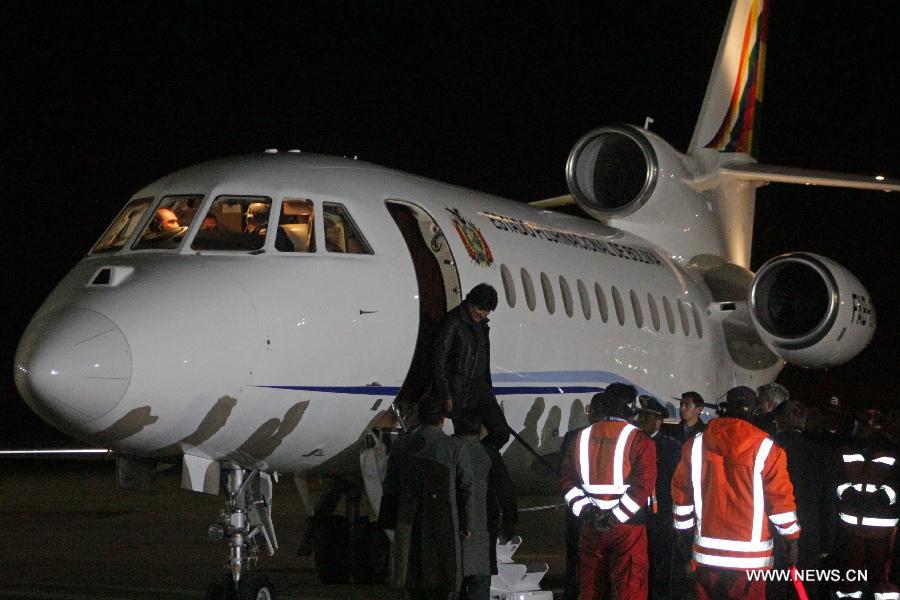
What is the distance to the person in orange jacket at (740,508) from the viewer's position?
7.68 m

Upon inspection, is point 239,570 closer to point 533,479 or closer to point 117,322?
point 117,322

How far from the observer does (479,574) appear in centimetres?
887

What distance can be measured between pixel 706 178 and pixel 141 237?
34.4 feet

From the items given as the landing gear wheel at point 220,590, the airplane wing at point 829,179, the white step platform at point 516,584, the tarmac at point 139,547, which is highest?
the airplane wing at point 829,179

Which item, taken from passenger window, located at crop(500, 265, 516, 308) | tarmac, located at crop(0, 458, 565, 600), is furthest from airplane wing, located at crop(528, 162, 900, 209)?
tarmac, located at crop(0, 458, 565, 600)

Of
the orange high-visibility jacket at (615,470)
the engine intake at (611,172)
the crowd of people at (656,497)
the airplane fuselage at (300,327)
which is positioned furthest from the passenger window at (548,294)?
the engine intake at (611,172)

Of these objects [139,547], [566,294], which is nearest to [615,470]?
[566,294]

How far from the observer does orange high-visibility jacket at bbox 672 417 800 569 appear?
768cm

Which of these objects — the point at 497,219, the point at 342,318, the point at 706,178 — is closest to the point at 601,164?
the point at 706,178

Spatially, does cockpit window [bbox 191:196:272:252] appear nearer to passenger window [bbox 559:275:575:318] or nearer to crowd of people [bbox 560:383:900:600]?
crowd of people [bbox 560:383:900:600]

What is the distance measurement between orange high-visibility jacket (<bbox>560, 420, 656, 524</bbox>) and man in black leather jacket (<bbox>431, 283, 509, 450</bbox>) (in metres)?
1.84

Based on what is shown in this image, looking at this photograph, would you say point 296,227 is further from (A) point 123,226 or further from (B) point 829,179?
(B) point 829,179

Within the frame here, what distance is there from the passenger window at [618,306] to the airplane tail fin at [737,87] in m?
5.45

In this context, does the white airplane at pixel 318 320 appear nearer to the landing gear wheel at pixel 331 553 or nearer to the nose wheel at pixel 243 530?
the nose wheel at pixel 243 530
